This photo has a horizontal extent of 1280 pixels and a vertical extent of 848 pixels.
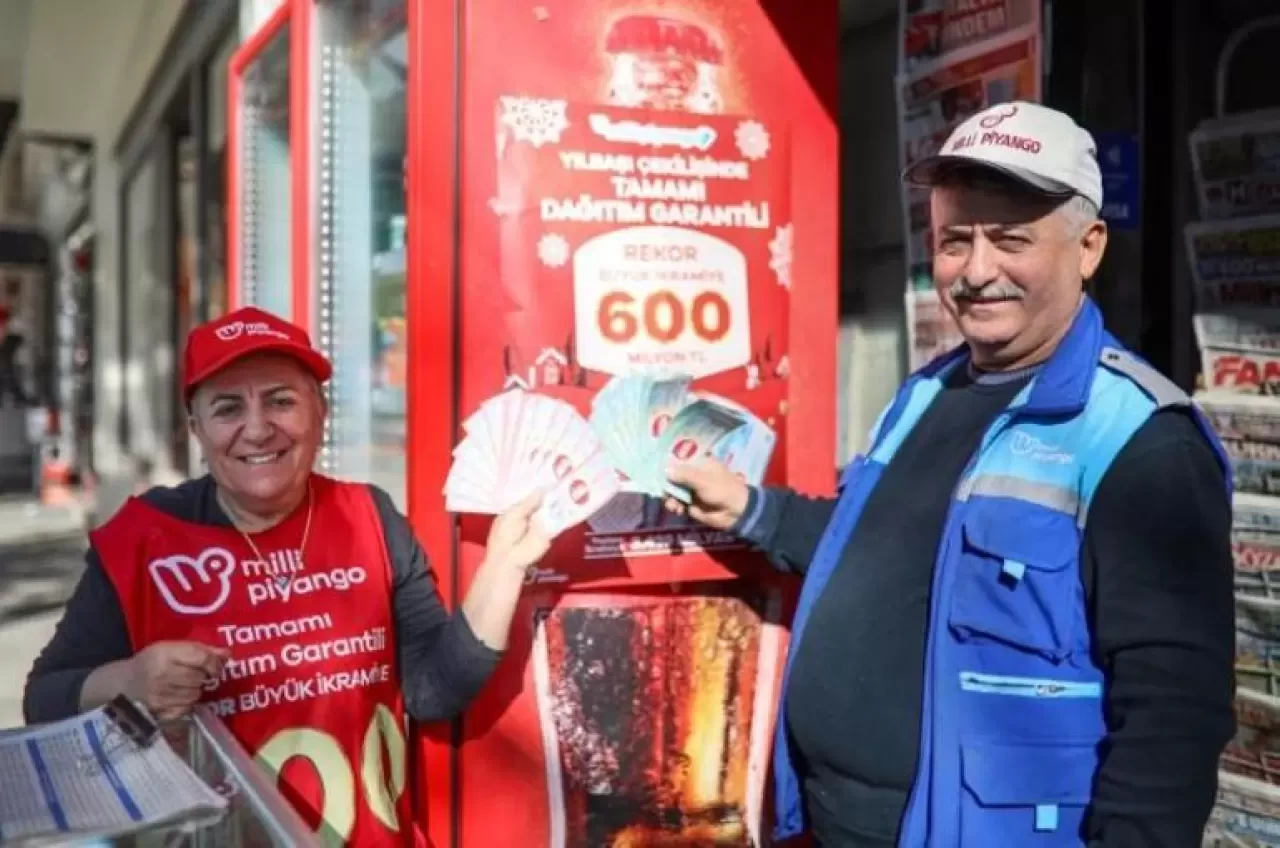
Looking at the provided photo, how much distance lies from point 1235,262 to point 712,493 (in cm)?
105

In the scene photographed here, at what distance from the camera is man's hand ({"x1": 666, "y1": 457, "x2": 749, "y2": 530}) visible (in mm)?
2180

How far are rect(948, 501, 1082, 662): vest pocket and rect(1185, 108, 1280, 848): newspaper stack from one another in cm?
95

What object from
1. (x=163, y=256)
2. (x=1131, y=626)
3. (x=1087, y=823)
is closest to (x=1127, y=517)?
(x=1131, y=626)

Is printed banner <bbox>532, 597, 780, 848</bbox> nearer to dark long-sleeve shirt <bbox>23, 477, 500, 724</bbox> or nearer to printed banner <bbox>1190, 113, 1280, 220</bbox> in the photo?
dark long-sleeve shirt <bbox>23, 477, 500, 724</bbox>

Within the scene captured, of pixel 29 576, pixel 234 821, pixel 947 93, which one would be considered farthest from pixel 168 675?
pixel 29 576

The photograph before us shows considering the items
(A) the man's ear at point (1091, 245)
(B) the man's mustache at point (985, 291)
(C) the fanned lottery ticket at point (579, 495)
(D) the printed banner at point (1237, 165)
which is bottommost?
(C) the fanned lottery ticket at point (579, 495)

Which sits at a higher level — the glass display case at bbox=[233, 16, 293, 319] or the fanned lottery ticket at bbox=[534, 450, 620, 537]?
the glass display case at bbox=[233, 16, 293, 319]

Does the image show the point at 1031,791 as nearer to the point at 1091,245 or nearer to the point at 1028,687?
the point at 1028,687

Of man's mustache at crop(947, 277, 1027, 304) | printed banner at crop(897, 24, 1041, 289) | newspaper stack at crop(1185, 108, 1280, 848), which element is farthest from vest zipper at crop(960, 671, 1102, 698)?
printed banner at crop(897, 24, 1041, 289)

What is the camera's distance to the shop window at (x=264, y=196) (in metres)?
3.43

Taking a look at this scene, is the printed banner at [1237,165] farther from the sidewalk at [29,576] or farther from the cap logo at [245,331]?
the sidewalk at [29,576]

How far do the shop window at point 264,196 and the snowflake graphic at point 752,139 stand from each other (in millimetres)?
1502

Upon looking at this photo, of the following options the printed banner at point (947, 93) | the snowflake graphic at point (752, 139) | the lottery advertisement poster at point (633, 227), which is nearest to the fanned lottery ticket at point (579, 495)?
the lottery advertisement poster at point (633, 227)

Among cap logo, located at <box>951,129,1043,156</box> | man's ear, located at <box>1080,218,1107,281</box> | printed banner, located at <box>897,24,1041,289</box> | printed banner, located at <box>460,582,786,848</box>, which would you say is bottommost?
printed banner, located at <box>460,582,786,848</box>
